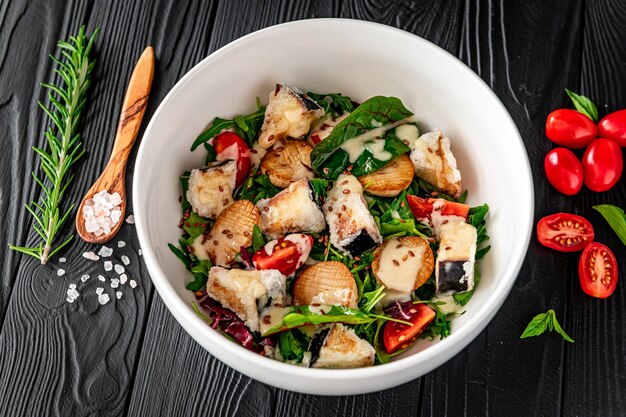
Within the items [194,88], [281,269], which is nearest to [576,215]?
[281,269]

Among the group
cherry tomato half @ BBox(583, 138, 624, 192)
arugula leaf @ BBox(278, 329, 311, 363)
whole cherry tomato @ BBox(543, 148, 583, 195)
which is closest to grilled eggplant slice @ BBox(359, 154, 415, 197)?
arugula leaf @ BBox(278, 329, 311, 363)

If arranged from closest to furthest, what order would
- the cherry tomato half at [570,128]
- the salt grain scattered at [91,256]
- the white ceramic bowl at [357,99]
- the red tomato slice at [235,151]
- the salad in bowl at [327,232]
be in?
the white ceramic bowl at [357,99] → the salad in bowl at [327,232] → the red tomato slice at [235,151] → the salt grain scattered at [91,256] → the cherry tomato half at [570,128]

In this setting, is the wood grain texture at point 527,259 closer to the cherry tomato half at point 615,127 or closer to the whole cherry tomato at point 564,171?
the whole cherry tomato at point 564,171

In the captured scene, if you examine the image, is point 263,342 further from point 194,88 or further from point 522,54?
point 522,54

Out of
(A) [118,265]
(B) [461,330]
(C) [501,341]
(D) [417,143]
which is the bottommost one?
(A) [118,265]

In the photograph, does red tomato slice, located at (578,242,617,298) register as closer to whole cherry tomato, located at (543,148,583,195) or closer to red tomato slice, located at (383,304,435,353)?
whole cherry tomato, located at (543,148,583,195)

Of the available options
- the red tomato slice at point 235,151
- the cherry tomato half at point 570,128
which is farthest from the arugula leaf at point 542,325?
the red tomato slice at point 235,151

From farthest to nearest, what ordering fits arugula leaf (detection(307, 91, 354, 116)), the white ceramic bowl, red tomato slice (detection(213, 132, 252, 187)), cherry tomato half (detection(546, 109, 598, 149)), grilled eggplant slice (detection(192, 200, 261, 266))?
cherry tomato half (detection(546, 109, 598, 149)), arugula leaf (detection(307, 91, 354, 116)), red tomato slice (detection(213, 132, 252, 187)), grilled eggplant slice (detection(192, 200, 261, 266)), the white ceramic bowl
